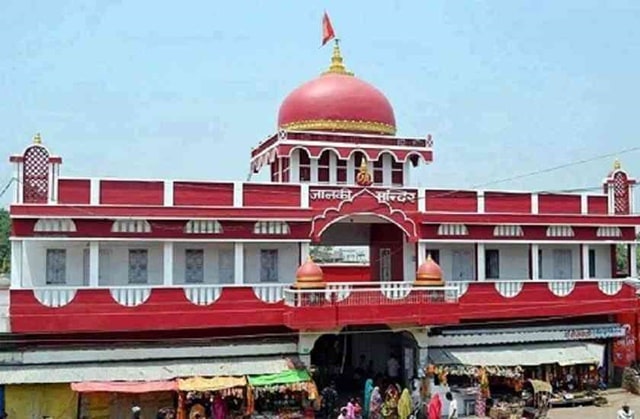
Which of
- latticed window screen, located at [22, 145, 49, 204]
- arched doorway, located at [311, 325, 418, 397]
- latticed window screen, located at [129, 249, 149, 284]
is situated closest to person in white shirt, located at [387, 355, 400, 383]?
arched doorway, located at [311, 325, 418, 397]

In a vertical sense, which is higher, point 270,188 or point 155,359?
point 270,188

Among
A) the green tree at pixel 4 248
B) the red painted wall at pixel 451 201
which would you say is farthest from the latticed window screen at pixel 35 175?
the green tree at pixel 4 248

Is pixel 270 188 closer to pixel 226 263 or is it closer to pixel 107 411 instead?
pixel 226 263

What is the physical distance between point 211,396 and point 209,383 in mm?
521

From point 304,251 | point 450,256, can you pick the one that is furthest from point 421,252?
point 304,251

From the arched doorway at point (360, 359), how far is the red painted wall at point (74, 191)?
721 centimetres

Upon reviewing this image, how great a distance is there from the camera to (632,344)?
20.1m

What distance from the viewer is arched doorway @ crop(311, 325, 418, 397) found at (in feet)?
61.5

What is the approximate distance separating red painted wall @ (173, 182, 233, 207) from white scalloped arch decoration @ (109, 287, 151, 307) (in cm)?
212

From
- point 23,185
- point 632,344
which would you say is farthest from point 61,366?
point 632,344

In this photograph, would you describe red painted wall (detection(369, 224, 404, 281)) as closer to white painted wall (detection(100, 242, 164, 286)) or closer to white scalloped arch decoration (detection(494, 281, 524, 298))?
white scalloped arch decoration (detection(494, 281, 524, 298))

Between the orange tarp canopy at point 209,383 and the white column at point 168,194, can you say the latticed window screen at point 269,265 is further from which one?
the orange tarp canopy at point 209,383

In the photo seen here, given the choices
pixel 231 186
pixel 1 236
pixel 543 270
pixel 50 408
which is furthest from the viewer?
pixel 1 236

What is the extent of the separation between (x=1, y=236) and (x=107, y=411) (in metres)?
42.7
